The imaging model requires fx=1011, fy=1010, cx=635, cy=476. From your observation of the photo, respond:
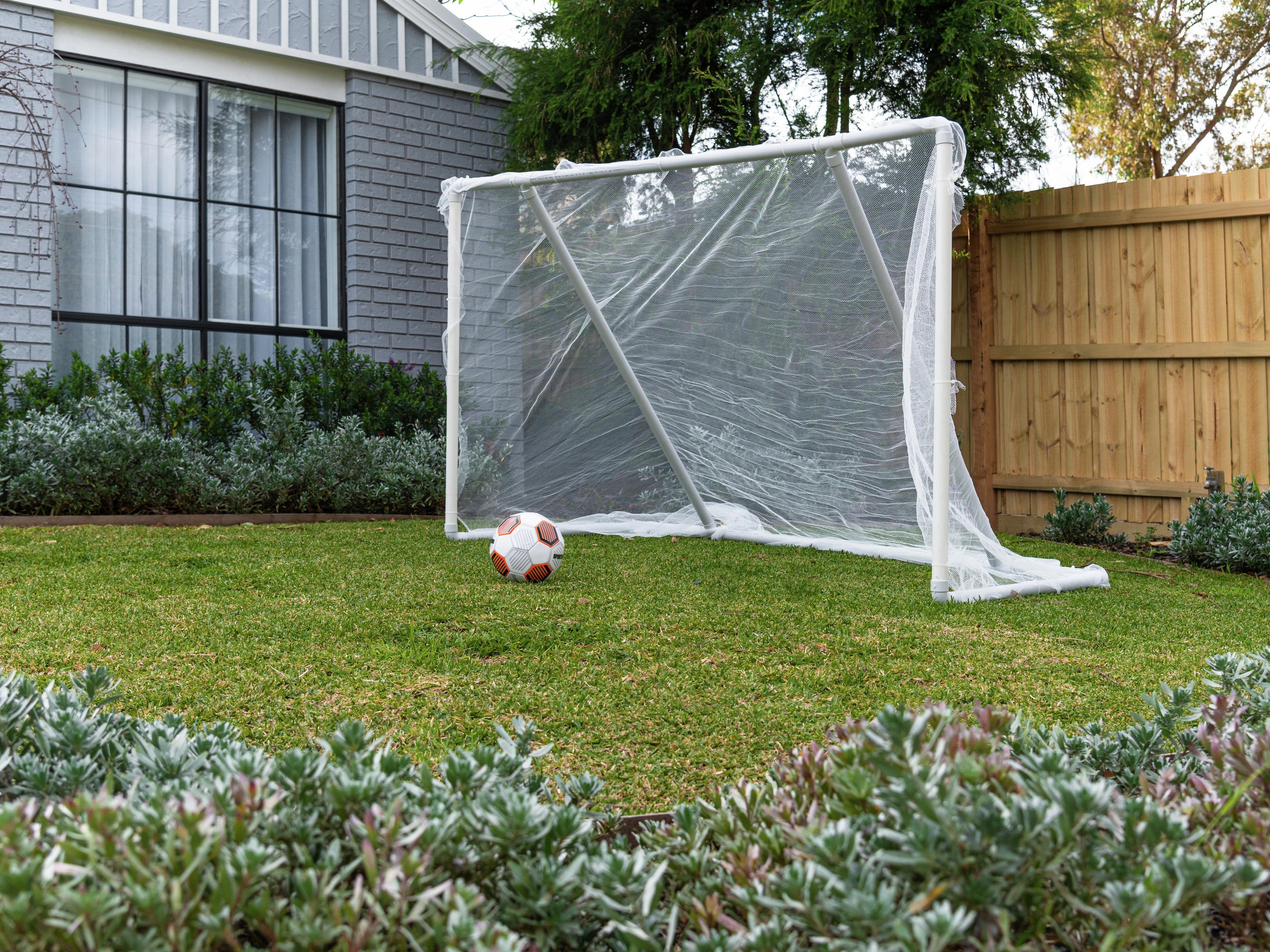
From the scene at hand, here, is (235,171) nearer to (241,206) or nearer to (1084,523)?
(241,206)

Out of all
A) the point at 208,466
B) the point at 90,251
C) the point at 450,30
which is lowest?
the point at 208,466

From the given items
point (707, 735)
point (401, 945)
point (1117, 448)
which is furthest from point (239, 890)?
point (1117, 448)

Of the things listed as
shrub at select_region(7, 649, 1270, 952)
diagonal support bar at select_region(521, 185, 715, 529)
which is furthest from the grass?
shrub at select_region(7, 649, 1270, 952)

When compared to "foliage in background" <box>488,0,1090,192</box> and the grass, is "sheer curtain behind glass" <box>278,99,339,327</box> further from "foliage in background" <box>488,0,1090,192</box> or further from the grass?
the grass

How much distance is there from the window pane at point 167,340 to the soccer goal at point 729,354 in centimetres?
300

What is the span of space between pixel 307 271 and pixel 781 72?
400cm

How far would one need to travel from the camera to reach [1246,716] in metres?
1.54

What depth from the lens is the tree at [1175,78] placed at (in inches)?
550

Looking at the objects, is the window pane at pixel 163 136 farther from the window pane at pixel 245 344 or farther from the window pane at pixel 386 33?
the window pane at pixel 386 33

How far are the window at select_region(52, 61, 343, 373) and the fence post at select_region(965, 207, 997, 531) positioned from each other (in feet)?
16.3

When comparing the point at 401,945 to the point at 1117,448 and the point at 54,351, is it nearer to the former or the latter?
the point at 1117,448

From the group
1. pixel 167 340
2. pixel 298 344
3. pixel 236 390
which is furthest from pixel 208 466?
pixel 298 344

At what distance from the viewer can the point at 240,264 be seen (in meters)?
7.84

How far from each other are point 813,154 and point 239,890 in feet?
13.2
